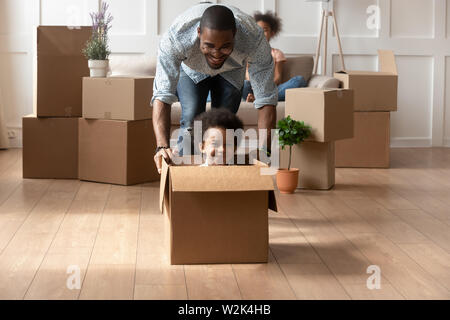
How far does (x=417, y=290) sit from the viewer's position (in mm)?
2135

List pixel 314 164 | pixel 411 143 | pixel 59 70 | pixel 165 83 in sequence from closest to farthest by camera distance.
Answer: pixel 165 83 < pixel 314 164 < pixel 59 70 < pixel 411 143

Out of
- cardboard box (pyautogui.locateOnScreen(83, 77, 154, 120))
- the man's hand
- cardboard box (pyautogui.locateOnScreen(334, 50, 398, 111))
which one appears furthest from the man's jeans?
cardboard box (pyautogui.locateOnScreen(334, 50, 398, 111))

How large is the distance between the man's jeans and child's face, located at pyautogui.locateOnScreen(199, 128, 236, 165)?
0.26 metres

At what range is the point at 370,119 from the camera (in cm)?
462

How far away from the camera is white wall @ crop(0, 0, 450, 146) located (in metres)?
5.30

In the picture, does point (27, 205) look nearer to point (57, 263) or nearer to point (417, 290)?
point (57, 263)

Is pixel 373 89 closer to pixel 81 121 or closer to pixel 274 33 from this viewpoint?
pixel 274 33

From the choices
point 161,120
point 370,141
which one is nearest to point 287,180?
point 370,141

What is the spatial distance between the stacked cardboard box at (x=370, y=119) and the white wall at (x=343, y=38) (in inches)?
35.5

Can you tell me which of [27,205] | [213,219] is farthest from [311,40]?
[213,219]

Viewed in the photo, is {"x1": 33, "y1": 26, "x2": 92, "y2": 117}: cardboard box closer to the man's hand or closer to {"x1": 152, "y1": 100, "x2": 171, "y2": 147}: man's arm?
{"x1": 152, "y1": 100, "x2": 171, "y2": 147}: man's arm

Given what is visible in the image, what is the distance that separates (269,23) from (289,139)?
144cm

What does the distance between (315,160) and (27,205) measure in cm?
157

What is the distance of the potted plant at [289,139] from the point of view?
376 cm
